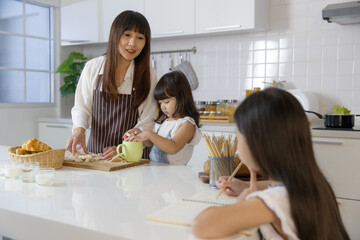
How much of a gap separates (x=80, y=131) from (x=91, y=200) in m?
0.78

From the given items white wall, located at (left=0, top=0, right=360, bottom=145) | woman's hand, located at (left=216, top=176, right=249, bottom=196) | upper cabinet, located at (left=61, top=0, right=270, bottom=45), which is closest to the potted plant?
upper cabinet, located at (left=61, top=0, right=270, bottom=45)

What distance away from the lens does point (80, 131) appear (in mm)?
1812

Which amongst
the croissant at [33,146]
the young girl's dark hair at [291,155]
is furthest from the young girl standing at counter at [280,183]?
the croissant at [33,146]

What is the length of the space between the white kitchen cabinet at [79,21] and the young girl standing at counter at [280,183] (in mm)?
3320

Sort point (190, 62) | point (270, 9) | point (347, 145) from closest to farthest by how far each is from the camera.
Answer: point (347, 145)
point (270, 9)
point (190, 62)

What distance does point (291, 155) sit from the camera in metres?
0.85

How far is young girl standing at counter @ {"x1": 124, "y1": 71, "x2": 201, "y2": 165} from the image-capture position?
188 cm

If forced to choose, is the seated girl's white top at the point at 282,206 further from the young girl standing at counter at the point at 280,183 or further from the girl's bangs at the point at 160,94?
the girl's bangs at the point at 160,94

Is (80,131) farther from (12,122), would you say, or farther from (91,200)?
(12,122)

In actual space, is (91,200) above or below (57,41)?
below

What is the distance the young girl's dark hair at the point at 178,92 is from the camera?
1.92m

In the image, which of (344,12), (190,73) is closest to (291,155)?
(344,12)

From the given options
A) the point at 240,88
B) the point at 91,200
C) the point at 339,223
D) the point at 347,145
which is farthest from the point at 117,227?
the point at 240,88

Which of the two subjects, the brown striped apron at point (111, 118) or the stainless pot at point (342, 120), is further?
the stainless pot at point (342, 120)
